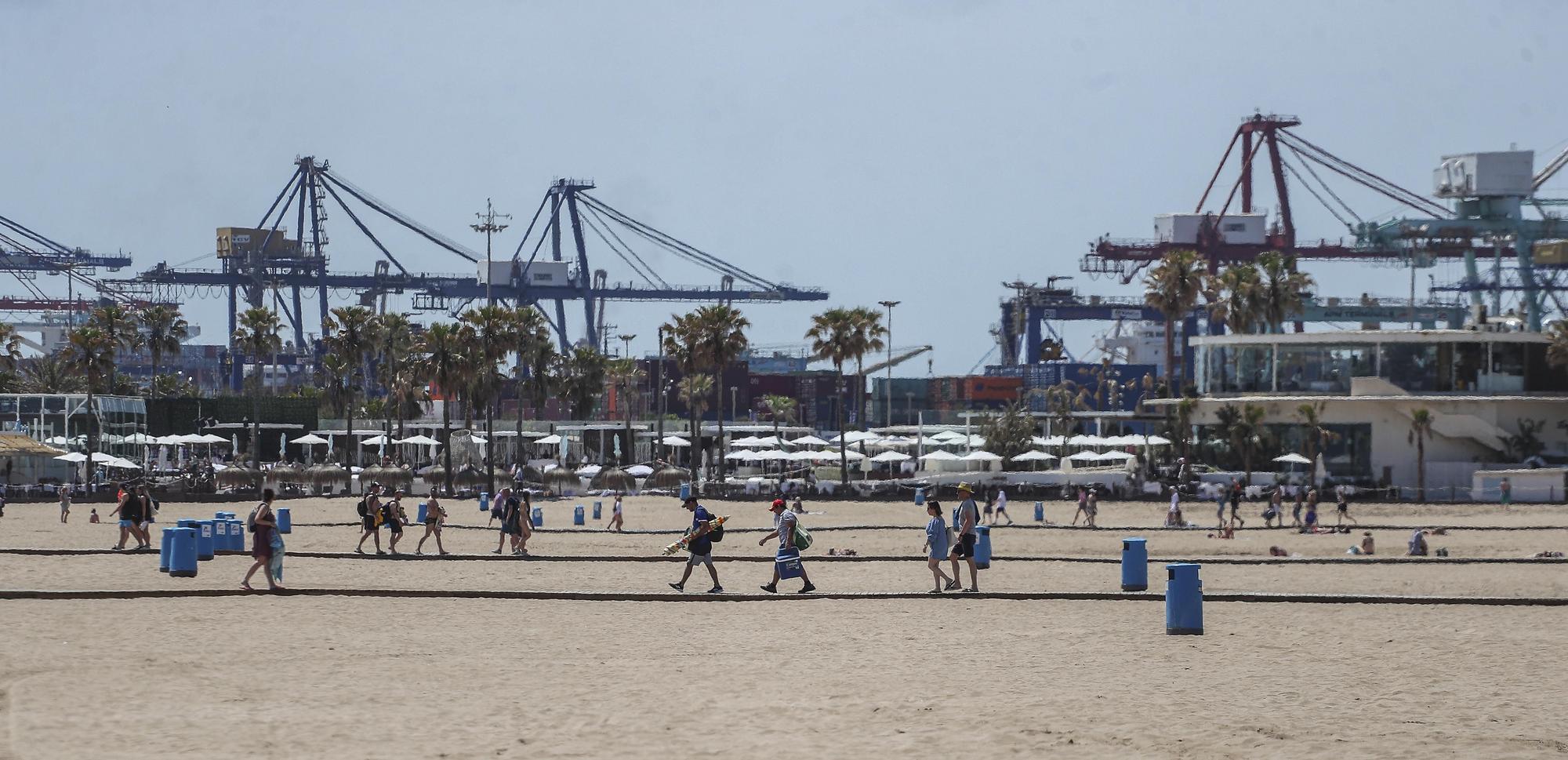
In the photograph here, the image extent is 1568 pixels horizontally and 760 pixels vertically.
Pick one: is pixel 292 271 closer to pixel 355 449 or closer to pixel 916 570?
pixel 355 449

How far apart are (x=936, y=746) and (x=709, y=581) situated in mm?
12548

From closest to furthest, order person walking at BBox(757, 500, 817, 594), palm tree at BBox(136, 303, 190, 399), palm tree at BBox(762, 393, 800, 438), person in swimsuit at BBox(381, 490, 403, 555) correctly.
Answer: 1. person walking at BBox(757, 500, 817, 594)
2. person in swimsuit at BBox(381, 490, 403, 555)
3. palm tree at BBox(136, 303, 190, 399)
4. palm tree at BBox(762, 393, 800, 438)

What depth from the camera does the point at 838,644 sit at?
17.1 m

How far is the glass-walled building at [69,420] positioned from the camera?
221 ft

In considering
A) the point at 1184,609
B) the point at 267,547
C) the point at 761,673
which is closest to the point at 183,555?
the point at 267,547

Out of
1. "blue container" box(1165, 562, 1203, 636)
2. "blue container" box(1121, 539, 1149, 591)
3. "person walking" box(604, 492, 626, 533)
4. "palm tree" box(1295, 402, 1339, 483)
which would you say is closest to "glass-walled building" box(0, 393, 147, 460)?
"person walking" box(604, 492, 626, 533)

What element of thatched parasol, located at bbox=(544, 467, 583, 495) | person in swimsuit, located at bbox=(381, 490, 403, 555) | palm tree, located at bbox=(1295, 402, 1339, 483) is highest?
palm tree, located at bbox=(1295, 402, 1339, 483)

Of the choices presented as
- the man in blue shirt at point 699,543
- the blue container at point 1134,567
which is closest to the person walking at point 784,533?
the man in blue shirt at point 699,543

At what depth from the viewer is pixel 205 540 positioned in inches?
1100

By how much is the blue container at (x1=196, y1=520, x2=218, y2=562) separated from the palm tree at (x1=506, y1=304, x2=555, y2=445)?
44.6 metres

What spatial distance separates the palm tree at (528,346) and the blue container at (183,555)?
48666mm

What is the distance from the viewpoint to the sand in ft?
38.9

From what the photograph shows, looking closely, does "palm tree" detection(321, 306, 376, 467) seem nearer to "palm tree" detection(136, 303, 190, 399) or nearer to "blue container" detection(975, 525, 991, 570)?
"palm tree" detection(136, 303, 190, 399)

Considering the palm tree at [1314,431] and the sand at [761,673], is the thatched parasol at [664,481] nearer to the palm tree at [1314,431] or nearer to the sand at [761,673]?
the palm tree at [1314,431]
